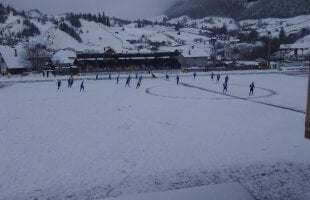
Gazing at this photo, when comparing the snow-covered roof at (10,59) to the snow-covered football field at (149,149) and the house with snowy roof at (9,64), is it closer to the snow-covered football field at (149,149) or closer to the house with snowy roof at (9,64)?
the house with snowy roof at (9,64)

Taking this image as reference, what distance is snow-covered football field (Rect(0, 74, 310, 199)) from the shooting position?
9836mm

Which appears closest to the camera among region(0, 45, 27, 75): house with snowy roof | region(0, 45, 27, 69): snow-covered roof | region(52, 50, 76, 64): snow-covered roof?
region(0, 45, 27, 75): house with snowy roof

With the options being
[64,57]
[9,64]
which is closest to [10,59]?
[9,64]

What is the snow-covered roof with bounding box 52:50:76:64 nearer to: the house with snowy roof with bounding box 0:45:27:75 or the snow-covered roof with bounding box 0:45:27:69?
the snow-covered roof with bounding box 0:45:27:69

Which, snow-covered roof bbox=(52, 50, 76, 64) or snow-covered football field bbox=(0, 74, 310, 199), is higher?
snow-covered roof bbox=(52, 50, 76, 64)

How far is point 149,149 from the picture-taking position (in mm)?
13172

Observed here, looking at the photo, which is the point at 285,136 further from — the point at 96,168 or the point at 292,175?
the point at 96,168

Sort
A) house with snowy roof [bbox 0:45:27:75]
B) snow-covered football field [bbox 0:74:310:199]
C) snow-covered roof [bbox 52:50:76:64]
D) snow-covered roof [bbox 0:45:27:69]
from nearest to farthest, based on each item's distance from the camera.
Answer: snow-covered football field [bbox 0:74:310:199] < house with snowy roof [bbox 0:45:27:75] < snow-covered roof [bbox 0:45:27:69] < snow-covered roof [bbox 52:50:76:64]

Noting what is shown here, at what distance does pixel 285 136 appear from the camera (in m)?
14.8

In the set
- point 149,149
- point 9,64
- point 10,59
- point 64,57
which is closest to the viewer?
point 149,149

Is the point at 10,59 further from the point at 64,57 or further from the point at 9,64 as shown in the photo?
the point at 64,57

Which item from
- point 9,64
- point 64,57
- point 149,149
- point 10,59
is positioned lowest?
point 149,149

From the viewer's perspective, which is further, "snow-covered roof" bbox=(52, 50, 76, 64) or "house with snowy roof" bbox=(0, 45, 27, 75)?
"snow-covered roof" bbox=(52, 50, 76, 64)

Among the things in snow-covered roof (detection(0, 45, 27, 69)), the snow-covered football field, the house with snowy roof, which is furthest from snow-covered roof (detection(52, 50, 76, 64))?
the snow-covered football field
